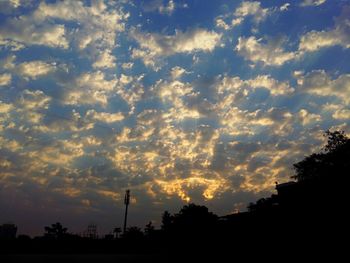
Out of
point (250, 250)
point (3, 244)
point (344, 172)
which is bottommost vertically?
point (3, 244)

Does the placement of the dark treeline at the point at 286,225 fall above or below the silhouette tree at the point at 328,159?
below

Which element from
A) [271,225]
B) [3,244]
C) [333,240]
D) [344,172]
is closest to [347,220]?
[333,240]

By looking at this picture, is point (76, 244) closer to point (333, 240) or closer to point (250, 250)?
point (250, 250)

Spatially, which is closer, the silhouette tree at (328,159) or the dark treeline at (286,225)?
the dark treeline at (286,225)

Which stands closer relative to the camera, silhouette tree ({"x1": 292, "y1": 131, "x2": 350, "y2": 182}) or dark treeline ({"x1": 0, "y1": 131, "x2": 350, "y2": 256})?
dark treeline ({"x1": 0, "y1": 131, "x2": 350, "y2": 256})

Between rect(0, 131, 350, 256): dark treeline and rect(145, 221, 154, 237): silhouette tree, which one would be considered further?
rect(145, 221, 154, 237): silhouette tree

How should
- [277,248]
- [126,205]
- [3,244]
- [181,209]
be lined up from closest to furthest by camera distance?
1. [277,248]
2. [3,244]
3. [126,205]
4. [181,209]

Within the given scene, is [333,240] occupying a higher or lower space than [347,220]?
lower

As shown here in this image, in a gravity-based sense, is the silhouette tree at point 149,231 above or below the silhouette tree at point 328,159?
below

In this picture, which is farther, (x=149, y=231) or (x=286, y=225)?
(x=149, y=231)

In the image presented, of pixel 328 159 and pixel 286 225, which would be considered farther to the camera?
pixel 328 159

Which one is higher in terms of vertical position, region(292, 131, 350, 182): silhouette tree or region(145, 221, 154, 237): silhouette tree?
region(292, 131, 350, 182): silhouette tree

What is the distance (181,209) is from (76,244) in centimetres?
4190

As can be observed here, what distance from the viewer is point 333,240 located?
13.3m
